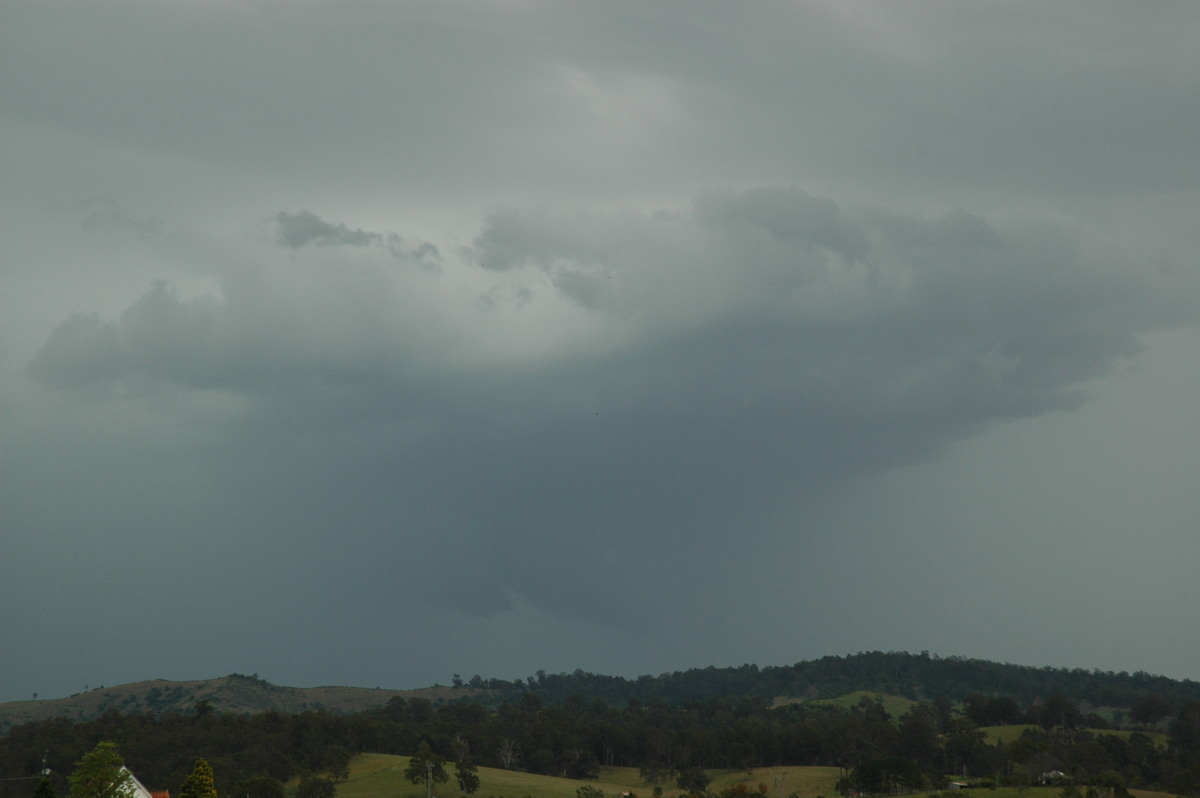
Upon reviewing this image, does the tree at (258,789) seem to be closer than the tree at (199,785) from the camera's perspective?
No

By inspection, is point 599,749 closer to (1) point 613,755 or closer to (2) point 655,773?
(1) point 613,755

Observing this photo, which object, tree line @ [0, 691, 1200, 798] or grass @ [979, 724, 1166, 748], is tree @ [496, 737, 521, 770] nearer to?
tree line @ [0, 691, 1200, 798]

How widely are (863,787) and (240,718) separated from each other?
99.6 meters

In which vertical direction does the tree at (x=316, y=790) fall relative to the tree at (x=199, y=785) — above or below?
below

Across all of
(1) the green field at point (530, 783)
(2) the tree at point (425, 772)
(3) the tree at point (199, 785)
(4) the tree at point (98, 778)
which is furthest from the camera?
(1) the green field at point (530, 783)

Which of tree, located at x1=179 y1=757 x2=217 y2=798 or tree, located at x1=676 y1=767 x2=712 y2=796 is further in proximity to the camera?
tree, located at x1=676 y1=767 x2=712 y2=796

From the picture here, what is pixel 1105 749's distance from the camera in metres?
158

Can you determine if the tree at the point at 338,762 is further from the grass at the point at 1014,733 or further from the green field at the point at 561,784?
the grass at the point at 1014,733

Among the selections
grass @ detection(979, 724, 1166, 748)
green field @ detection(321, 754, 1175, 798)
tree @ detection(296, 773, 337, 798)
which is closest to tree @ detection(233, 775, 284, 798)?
tree @ detection(296, 773, 337, 798)

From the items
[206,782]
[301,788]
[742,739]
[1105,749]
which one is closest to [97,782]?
[206,782]

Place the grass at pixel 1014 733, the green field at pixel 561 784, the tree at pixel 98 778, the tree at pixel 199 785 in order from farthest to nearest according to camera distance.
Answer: the grass at pixel 1014 733 < the green field at pixel 561 784 < the tree at pixel 199 785 < the tree at pixel 98 778

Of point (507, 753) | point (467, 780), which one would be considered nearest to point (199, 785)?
point (467, 780)

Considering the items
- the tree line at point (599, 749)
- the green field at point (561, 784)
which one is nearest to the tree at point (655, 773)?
the tree line at point (599, 749)

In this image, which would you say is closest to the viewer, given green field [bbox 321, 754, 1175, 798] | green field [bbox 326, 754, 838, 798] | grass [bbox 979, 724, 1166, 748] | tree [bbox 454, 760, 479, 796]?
green field [bbox 321, 754, 1175, 798]
